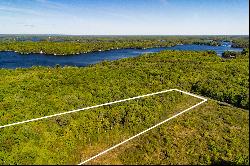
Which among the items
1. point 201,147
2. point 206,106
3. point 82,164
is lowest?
point 201,147

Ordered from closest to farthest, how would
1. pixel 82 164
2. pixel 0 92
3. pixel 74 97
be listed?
pixel 82 164, pixel 74 97, pixel 0 92

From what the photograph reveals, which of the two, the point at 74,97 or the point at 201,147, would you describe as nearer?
the point at 201,147

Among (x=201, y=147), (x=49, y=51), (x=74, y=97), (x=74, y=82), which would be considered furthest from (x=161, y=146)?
(x=49, y=51)

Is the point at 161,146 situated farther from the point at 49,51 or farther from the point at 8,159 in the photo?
the point at 49,51

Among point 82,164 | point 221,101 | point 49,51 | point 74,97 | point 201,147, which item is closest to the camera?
point 82,164

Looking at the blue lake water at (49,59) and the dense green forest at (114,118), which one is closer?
the dense green forest at (114,118)

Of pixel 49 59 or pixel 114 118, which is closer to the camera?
pixel 114 118

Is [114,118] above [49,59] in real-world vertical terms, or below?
below

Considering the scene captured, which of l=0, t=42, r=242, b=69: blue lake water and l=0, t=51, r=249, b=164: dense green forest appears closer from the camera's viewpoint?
l=0, t=51, r=249, b=164: dense green forest

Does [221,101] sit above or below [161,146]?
above
